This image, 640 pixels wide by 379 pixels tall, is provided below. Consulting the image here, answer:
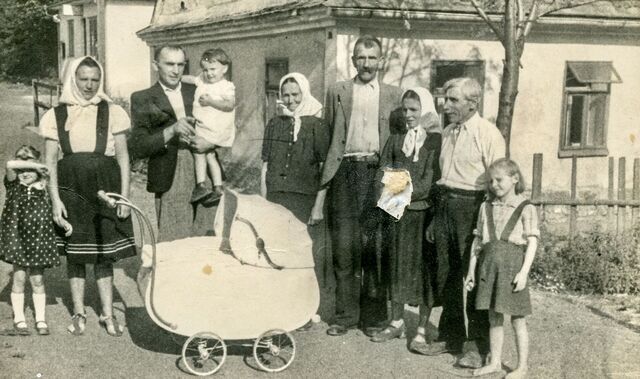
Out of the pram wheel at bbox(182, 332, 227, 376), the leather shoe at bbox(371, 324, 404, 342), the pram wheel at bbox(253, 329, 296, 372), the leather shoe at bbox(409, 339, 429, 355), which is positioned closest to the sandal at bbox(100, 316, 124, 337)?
the pram wheel at bbox(182, 332, 227, 376)

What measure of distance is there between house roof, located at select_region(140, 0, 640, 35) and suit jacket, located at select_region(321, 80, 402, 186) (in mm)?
3770

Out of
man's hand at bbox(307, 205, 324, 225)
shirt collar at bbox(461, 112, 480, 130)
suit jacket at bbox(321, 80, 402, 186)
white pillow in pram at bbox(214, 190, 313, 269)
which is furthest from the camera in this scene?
man's hand at bbox(307, 205, 324, 225)

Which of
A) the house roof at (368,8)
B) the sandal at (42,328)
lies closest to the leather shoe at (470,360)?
the sandal at (42,328)

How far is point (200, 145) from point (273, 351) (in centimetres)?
154

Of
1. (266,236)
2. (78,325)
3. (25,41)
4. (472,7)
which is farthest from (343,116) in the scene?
(25,41)

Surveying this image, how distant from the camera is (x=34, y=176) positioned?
16.5 feet

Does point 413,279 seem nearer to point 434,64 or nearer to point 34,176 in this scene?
point 34,176

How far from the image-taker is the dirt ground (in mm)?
4605

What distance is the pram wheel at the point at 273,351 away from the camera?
458 centimetres

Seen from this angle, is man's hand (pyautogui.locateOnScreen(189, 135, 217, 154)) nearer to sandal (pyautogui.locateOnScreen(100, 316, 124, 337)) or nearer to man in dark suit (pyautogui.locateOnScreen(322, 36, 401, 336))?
man in dark suit (pyautogui.locateOnScreen(322, 36, 401, 336))

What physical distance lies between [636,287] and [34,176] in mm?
5334

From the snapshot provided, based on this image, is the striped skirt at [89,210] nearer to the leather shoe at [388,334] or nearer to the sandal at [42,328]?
the sandal at [42,328]

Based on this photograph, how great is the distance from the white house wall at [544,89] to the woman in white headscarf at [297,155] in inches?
190

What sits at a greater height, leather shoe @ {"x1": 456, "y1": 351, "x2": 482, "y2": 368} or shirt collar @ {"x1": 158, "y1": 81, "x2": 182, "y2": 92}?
shirt collar @ {"x1": 158, "y1": 81, "x2": 182, "y2": 92}
